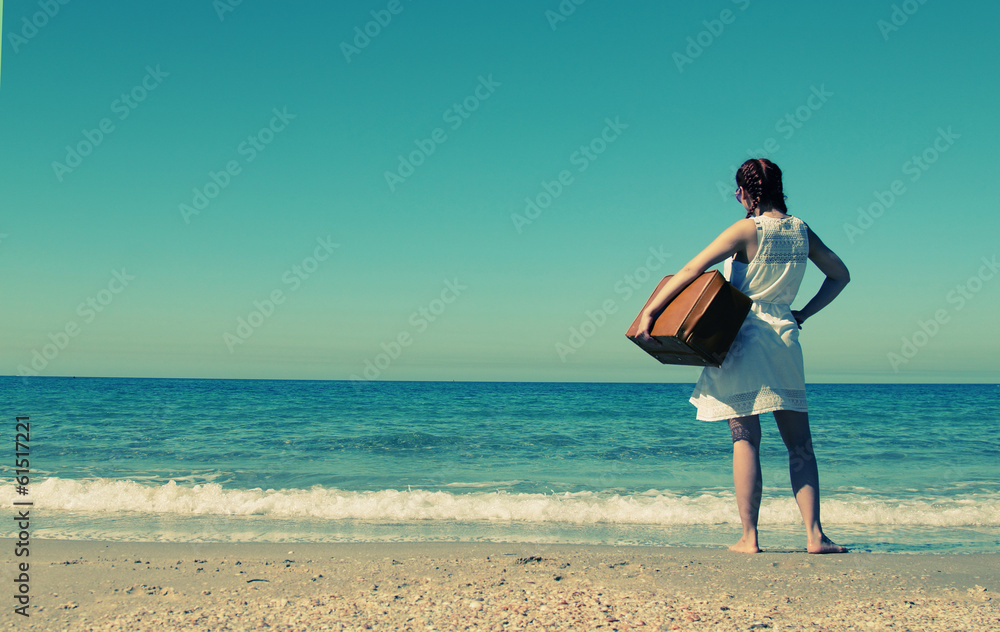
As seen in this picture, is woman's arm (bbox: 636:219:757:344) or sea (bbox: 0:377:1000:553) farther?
sea (bbox: 0:377:1000:553)

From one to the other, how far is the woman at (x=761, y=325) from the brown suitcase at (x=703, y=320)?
0.20 ft

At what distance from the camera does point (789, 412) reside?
8.86 ft

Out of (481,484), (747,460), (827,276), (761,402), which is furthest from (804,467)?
(481,484)

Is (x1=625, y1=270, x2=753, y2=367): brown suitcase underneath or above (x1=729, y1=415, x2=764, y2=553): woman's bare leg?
above

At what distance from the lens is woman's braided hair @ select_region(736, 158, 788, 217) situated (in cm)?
273

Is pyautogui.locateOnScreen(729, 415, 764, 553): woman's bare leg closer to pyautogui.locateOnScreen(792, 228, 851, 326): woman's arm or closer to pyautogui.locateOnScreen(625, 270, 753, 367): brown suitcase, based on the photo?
pyautogui.locateOnScreen(625, 270, 753, 367): brown suitcase

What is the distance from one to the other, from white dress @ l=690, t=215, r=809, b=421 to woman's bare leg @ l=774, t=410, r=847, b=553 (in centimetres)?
8

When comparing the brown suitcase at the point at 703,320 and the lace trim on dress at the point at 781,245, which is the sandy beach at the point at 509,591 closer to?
the brown suitcase at the point at 703,320

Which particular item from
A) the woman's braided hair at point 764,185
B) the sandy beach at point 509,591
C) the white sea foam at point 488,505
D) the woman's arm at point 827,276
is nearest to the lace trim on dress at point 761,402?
the woman's arm at point 827,276

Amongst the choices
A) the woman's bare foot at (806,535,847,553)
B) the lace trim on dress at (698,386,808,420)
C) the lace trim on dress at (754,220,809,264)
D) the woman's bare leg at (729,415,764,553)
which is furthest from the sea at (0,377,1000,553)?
the lace trim on dress at (754,220,809,264)

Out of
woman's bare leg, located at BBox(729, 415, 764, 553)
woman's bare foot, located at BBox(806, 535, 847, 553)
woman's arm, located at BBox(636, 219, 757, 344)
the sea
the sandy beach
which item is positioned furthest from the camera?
the sea

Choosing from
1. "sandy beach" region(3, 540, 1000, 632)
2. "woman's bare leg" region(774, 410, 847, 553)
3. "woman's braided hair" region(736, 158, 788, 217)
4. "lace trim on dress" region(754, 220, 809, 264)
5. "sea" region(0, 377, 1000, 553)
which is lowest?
"sea" region(0, 377, 1000, 553)

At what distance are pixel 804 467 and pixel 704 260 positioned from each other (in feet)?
3.40

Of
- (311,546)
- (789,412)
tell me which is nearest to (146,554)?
(311,546)
